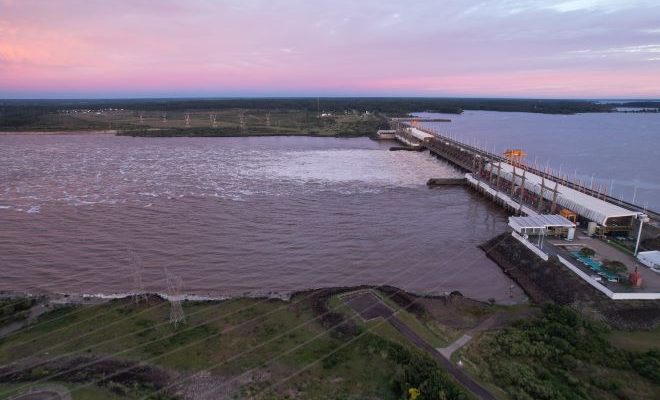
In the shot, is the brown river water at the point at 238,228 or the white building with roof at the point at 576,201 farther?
the white building with roof at the point at 576,201

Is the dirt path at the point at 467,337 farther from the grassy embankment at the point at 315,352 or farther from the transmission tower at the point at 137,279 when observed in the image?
the transmission tower at the point at 137,279

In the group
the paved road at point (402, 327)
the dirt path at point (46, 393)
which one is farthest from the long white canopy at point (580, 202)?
the dirt path at point (46, 393)

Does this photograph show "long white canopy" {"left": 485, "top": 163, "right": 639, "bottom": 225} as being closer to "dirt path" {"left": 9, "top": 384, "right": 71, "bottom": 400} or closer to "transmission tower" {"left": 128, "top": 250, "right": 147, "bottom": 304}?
"transmission tower" {"left": 128, "top": 250, "right": 147, "bottom": 304}

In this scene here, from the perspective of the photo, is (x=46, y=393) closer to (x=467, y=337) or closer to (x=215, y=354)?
(x=215, y=354)

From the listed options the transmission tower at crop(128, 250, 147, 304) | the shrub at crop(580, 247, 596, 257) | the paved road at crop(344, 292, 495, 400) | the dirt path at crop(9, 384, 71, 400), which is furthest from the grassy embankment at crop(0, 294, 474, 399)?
the shrub at crop(580, 247, 596, 257)

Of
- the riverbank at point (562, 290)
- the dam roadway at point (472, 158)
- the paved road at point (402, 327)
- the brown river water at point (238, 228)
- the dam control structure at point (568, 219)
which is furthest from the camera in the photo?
the dam roadway at point (472, 158)

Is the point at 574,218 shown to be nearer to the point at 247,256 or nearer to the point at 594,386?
the point at 594,386
